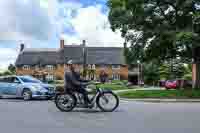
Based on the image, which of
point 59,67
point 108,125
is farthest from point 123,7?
point 59,67

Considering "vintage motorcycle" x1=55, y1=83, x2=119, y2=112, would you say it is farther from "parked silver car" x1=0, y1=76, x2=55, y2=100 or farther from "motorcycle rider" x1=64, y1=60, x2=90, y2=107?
"parked silver car" x1=0, y1=76, x2=55, y2=100

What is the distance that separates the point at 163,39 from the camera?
2652 cm

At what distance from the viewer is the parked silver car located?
70.1 feet

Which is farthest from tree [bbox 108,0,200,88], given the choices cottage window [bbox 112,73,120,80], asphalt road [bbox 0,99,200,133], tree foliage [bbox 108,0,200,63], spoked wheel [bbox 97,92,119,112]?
cottage window [bbox 112,73,120,80]

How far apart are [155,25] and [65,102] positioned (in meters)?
14.4

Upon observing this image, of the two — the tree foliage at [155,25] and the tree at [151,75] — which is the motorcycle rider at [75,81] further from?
the tree at [151,75]

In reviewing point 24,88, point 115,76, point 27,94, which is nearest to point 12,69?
point 115,76

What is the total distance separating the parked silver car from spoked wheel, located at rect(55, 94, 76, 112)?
22.0ft

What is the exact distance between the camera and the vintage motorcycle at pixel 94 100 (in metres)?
A: 14.4

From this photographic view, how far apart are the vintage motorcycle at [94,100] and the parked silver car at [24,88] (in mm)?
6796

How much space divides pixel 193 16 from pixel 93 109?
14.0 metres

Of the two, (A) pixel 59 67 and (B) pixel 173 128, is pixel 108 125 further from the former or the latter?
(A) pixel 59 67

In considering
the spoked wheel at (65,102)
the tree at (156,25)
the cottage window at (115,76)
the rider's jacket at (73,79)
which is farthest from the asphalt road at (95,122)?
the cottage window at (115,76)

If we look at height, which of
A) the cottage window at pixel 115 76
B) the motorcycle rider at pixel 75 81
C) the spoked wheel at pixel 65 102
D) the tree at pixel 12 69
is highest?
the tree at pixel 12 69
